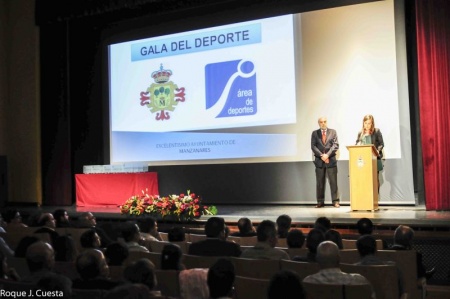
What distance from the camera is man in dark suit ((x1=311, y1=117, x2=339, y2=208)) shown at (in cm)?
812

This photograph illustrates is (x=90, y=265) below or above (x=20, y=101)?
below

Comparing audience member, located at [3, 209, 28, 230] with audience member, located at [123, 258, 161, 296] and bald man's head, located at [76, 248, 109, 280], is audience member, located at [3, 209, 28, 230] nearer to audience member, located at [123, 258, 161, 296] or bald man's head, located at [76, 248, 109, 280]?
bald man's head, located at [76, 248, 109, 280]

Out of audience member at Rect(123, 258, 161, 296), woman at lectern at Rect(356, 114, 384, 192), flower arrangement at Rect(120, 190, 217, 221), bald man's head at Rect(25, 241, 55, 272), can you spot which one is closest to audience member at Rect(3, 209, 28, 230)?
flower arrangement at Rect(120, 190, 217, 221)

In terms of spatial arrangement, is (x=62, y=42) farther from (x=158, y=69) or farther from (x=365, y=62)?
(x=365, y=62)

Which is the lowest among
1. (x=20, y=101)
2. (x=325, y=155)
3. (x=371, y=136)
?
(x=325, y=155)

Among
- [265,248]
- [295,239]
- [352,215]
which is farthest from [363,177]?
[265,248]

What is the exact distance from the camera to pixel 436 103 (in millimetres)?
7551

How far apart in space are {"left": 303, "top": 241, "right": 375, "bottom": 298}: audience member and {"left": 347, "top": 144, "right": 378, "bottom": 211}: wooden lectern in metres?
4.38

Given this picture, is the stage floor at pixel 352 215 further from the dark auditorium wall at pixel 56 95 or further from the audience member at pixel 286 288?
the audience member at pixel 286 288

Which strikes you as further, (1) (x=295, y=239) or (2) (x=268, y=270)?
(1) (x=295, y=239)

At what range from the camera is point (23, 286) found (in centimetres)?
252

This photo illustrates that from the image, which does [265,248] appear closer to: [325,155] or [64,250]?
[64,250]

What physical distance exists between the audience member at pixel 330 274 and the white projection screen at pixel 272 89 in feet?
18.7

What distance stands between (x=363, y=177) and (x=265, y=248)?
372cm
